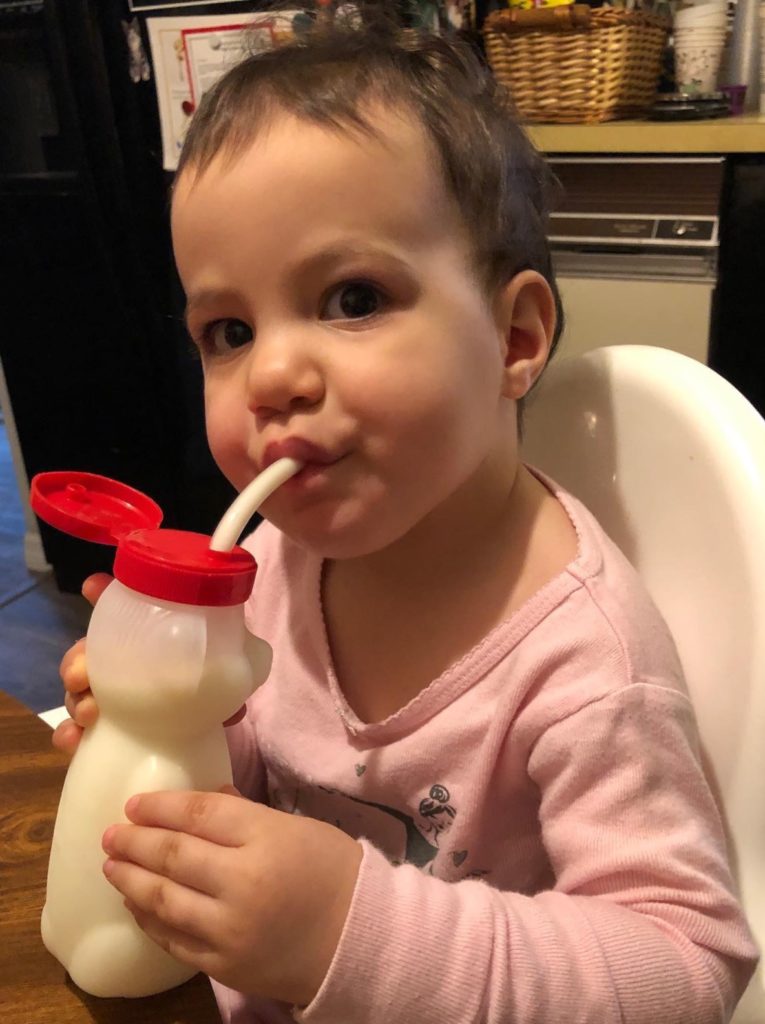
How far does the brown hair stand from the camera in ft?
1.95

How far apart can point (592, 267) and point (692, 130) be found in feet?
0.80

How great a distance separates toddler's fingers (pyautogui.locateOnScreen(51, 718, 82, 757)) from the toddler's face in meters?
0.17

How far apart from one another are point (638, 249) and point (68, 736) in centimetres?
121

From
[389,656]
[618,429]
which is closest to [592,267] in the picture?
[618,429]

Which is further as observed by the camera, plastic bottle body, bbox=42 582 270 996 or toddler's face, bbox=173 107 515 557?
toddler's face, bbox=173 107 515 557

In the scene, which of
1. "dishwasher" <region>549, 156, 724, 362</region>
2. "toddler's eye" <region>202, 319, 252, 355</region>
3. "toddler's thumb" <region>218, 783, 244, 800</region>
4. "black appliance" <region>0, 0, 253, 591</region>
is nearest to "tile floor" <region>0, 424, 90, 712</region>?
"black appliance" <region>0, 0, 253, 591</region>

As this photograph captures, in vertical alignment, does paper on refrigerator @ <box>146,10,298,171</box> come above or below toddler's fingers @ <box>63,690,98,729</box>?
above

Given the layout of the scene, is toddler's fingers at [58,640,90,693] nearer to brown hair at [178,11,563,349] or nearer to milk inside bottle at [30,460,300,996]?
milk inside bottle at [30,460,300,996]

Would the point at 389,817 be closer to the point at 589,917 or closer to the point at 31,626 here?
the point at 589,917

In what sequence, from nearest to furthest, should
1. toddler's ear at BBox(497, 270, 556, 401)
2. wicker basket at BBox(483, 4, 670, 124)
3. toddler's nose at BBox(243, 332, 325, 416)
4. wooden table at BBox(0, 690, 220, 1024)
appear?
wooden table at BBox(0, 690, 220, 1024)
toddler's nose at BBox(243, 332, 325, 416)
toddler's ear at BBox(497, 270, 556, 401)
wicker basket at BBox(483, 4, 670, 124)

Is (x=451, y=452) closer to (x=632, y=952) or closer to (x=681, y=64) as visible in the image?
(x=632, y=952)

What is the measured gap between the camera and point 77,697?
55 centimetres

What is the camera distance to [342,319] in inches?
22.3

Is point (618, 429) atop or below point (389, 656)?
atop
